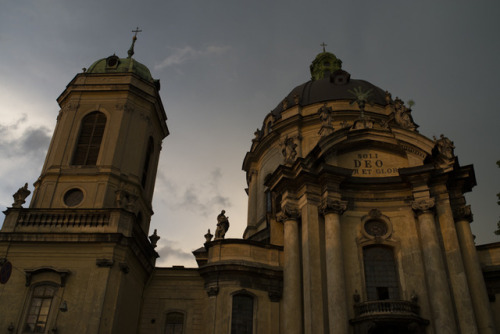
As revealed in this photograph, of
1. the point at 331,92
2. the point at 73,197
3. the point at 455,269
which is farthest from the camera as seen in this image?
the point at 331,92

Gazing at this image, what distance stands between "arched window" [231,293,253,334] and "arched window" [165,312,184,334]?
2.91 metres

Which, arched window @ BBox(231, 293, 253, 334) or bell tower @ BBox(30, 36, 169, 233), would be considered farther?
bell tower @ BBox(30, 36, 169, 233)

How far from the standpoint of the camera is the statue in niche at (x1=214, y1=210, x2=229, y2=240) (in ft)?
75.9

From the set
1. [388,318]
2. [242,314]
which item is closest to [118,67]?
[242,314]

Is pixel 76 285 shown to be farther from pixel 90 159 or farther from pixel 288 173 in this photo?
pixel 288 173

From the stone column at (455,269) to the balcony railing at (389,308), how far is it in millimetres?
1753

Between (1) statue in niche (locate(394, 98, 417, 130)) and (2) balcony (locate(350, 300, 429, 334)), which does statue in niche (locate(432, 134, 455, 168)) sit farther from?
(2) balcony (locate(350, 300, 429, 334))

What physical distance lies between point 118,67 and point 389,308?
1959 cm

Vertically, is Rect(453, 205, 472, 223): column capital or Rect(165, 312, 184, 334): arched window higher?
Rect(453, 205, 472, 223): column capital

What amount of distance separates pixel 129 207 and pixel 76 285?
13.5 ft

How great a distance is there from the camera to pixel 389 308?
19.1 meters

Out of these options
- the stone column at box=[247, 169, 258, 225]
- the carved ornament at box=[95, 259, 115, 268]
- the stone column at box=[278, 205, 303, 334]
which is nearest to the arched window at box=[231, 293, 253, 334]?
the stone column at box=[278, 205, 303, 334]

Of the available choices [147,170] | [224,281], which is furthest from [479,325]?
[147,170]

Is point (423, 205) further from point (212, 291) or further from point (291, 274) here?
point (212, 291)
